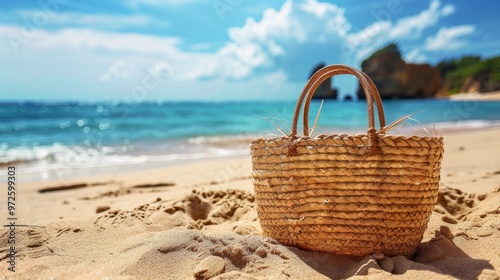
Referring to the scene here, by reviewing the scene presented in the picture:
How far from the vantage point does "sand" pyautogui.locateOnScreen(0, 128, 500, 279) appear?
6.21ft

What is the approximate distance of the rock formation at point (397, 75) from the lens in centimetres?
5653

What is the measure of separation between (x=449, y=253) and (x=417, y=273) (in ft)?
1.22

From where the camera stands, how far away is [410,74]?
57.3m

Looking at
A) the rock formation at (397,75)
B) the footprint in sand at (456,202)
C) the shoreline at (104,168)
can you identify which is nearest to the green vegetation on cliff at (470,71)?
the rock formation at (397,75)

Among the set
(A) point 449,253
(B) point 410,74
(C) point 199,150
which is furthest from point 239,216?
(B) point 410,74

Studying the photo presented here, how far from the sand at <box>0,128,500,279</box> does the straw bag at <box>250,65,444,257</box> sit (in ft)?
0.30

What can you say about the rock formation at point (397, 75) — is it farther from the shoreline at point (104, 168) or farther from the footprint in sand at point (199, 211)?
the footprint in sand at point (199, 211)

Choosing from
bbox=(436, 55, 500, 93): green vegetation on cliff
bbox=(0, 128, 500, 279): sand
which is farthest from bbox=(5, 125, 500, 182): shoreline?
bbox=(436, 55, 500, 93): green vegetation on cliff

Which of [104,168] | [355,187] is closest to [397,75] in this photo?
[104,168]

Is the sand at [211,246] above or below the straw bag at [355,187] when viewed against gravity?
below

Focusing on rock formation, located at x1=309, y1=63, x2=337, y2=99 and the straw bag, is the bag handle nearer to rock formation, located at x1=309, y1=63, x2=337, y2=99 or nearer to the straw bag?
the straw bag

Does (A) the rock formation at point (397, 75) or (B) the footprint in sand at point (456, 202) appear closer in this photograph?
(B) the footprint in sand at point (456, 202)

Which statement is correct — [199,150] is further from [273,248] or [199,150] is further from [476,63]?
[476,63]

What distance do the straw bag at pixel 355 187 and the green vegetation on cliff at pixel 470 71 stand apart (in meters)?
64.6
